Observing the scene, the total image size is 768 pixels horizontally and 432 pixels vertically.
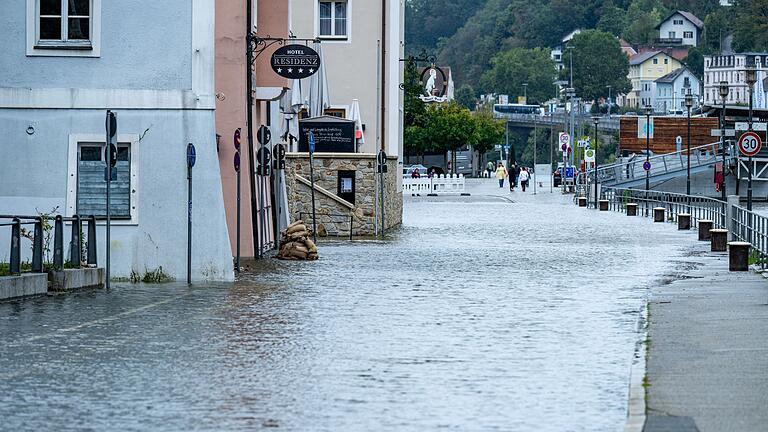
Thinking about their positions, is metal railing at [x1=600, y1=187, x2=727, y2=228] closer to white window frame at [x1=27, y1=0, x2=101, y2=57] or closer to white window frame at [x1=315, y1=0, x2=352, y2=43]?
white window frame at [x1=315, y1=0, x2=352, y2=43]

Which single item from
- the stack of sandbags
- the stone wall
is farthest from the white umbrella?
the stack of sandbags

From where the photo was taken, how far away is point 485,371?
13.8 m

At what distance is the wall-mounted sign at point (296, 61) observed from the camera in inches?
1254

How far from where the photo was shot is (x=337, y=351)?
15.2 m

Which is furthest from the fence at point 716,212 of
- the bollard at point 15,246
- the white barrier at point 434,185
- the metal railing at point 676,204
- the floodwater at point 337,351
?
the white barrier at point 434,185

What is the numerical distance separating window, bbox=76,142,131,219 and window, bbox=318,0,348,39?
92.6 feet

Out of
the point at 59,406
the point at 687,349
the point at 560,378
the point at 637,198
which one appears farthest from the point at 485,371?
the point at 637,198

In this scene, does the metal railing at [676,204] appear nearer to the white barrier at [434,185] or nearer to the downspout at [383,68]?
the downspout at [383,68]

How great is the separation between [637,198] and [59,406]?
5504cm

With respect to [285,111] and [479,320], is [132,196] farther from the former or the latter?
[285,111]

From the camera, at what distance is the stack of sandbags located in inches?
1233

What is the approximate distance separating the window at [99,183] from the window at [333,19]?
28.2m

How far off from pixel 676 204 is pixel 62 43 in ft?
105

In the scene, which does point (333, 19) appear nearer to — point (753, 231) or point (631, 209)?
point (631, 209)
